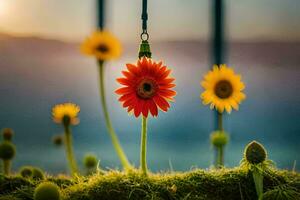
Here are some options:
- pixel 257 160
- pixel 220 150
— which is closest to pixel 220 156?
pixel 220 150

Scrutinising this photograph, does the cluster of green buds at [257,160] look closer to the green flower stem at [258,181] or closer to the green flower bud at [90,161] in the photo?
the green flower stem at [258,181]

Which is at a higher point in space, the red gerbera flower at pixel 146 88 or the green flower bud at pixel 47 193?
the red gerbera flower at pixel 146 88

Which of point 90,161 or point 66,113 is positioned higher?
point 66,113

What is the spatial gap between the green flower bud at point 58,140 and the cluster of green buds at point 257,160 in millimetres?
730

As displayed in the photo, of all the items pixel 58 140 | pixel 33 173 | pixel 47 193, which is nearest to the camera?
pixel 47 193

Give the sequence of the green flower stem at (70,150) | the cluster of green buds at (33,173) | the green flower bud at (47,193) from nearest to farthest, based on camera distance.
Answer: the green flower bud at (47,193) < the cluster of green buds at (33,173) < the green flower stem at (70,150)

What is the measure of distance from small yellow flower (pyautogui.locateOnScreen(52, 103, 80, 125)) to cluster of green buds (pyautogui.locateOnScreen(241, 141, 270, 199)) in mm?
539

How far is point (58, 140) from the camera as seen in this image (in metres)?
1.83

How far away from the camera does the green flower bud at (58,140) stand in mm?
1827

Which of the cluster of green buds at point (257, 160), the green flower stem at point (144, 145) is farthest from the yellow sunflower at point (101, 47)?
the cluster of green buds at point (257, 160)

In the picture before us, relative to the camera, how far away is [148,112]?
1222 mm

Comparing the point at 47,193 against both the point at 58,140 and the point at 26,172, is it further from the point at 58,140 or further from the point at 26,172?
the point at 58,140

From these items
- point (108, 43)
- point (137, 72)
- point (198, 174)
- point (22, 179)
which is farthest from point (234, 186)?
point (108, 43)

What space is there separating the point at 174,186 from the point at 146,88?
0.71 feet
